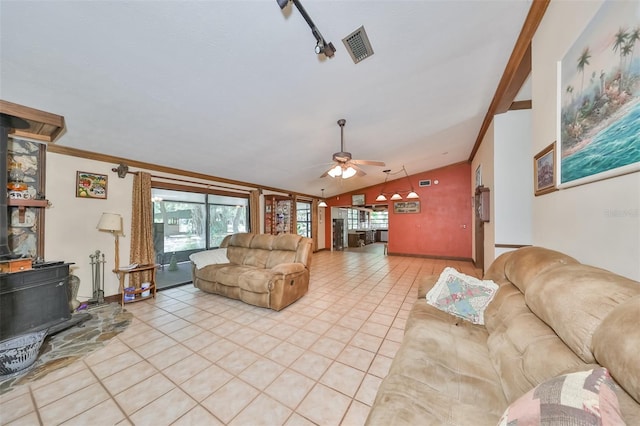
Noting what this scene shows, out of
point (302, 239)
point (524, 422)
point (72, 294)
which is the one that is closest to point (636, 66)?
point (524, 422)

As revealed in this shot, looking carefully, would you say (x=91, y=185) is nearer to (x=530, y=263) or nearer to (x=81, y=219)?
(x=81, y=219)

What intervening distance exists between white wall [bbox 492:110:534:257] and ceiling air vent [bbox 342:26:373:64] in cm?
276

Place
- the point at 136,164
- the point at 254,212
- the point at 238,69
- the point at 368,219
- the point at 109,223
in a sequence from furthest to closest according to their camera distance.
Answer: the point at 368,219 < the point at 254,212 < the point at 136,164 < the point at 109,223 < the point at 238,69

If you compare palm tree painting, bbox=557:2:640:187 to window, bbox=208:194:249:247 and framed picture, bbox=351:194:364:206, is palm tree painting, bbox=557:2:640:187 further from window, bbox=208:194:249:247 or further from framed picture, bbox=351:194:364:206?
framed picture, bbox=351:194:364:206

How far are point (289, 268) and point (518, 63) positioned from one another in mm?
3784

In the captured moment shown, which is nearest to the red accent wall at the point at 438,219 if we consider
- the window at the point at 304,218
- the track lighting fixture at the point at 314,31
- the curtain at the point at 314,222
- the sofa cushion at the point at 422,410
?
the curtain at the point at 314,222

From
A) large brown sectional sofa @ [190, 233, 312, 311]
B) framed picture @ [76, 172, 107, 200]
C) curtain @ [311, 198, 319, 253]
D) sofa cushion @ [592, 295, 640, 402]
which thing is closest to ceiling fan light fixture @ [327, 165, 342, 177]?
large brown sectional sofa @ [190, 233, 312, 311]

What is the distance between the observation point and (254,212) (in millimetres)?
6039

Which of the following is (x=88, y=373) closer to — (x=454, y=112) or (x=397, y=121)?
(x=397, y=121)

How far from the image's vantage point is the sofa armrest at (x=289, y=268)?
324 cm

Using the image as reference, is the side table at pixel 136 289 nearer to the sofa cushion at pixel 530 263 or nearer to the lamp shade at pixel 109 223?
the lamp shade at pixel 109 223

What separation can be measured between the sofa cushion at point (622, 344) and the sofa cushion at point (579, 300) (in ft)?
0.17

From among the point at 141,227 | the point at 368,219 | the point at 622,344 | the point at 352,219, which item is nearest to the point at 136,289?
the point at 141,227

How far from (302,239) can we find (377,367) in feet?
7.68
